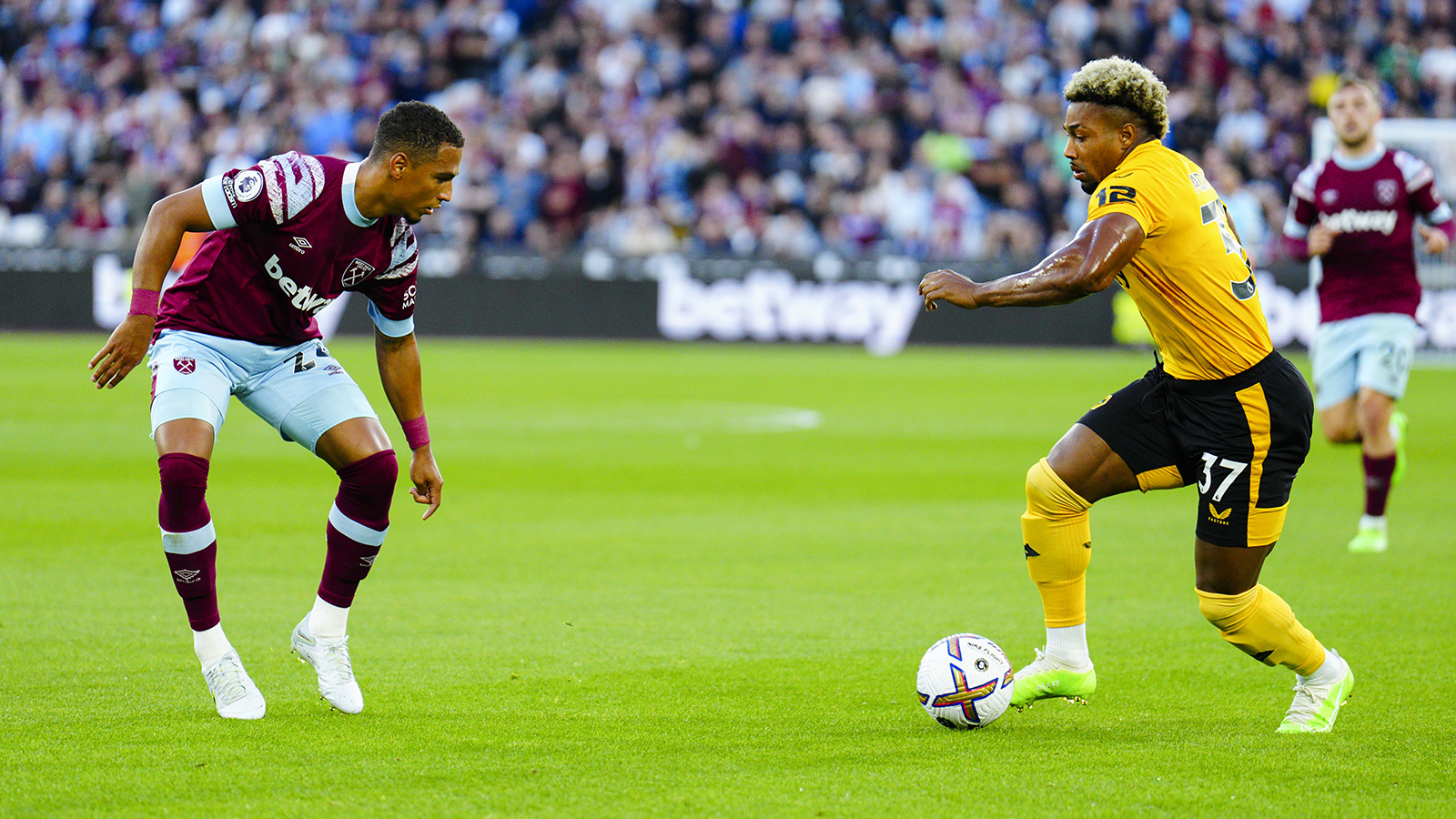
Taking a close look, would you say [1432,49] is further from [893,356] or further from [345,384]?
[345,384]

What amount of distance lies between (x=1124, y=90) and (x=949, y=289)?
0.90 m

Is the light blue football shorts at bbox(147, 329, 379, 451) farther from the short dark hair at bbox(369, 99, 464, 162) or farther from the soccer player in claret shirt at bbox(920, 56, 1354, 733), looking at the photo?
the soccer player in claret shirt at bbox(920, 56, 1354, 733)

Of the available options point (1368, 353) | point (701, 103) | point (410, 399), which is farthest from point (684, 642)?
point (701, 103)

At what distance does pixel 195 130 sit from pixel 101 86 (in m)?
2.43

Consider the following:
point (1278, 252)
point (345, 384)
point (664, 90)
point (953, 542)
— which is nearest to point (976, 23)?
point (664, 90)

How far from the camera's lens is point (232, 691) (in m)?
4.88

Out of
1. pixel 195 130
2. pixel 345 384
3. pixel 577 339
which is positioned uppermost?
pixel 345 384

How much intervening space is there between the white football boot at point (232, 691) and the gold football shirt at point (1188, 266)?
9.85ft

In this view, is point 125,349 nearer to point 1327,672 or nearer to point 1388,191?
point 1327,672

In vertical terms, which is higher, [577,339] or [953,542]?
[953,542]

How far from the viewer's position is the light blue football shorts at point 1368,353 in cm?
883

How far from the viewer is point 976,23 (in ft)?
88.9

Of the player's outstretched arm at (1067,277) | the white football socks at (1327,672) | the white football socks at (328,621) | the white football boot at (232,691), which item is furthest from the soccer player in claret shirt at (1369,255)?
the white football boot at (232,691)

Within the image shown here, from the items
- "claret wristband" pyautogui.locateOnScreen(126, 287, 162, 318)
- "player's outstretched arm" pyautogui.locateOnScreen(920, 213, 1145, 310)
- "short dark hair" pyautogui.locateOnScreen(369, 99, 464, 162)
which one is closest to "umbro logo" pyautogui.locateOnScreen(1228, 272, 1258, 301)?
"player's outstretched arm" pyautogui.locateOnScreen(920, 213, 1145, 310)
